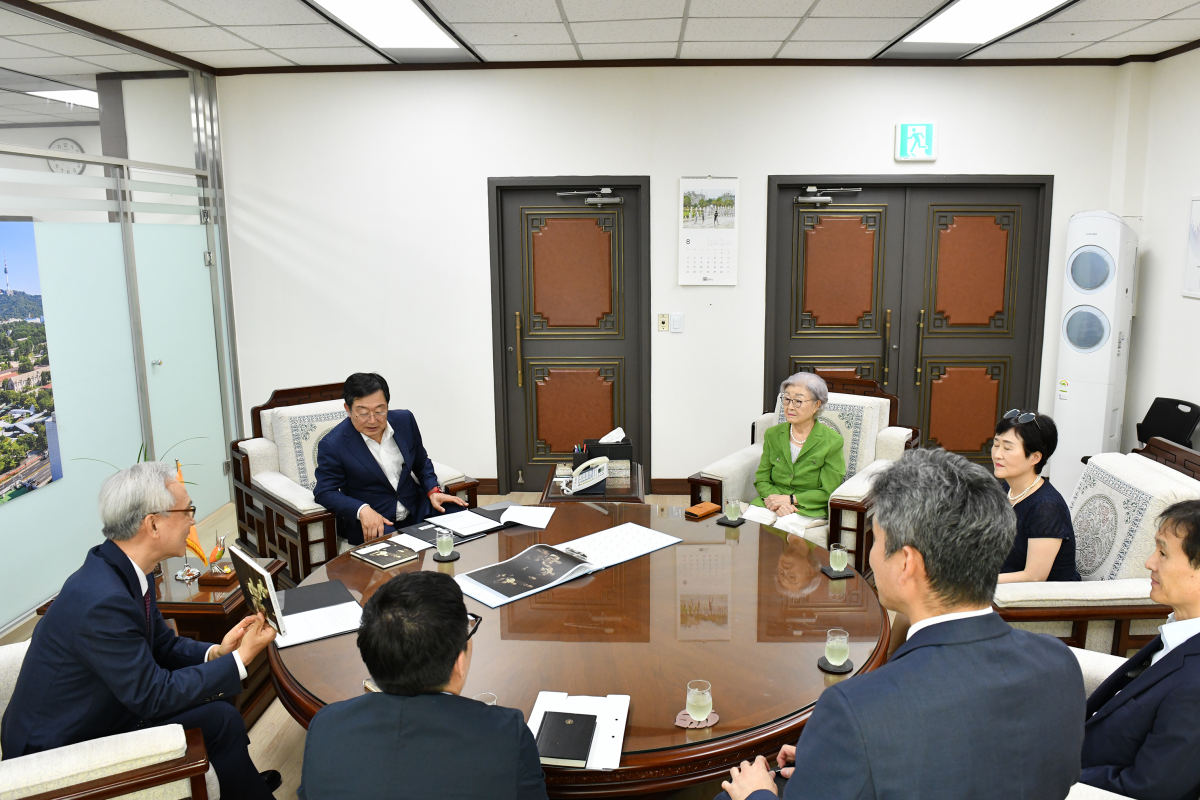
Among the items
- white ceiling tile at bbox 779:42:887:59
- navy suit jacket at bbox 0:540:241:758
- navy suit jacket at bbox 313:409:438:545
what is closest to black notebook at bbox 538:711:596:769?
navy suit jacket at bbox 0:540:241:758

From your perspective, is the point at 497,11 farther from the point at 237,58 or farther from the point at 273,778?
the point at 273,778

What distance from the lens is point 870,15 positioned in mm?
4039

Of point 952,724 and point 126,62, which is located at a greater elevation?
point 126,62

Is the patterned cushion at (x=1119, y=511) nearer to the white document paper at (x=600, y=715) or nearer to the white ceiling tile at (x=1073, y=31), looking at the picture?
the white document paper at (x=600, y=715)

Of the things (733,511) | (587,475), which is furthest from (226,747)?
(587,475)

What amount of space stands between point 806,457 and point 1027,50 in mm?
2917

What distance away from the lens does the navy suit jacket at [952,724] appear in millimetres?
1170

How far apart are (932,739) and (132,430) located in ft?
14.5

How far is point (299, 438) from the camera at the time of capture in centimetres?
409

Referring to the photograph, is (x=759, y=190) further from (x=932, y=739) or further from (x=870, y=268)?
(x=932, y=739)

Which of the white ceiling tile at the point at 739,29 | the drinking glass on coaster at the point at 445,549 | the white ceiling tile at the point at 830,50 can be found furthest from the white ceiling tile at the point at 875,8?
the drinking glass on coaster at the point at 445,549

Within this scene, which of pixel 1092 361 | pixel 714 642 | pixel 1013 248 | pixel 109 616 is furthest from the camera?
pixel 1013 248

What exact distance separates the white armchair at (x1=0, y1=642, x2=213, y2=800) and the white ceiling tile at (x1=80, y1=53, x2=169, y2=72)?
3854 mm

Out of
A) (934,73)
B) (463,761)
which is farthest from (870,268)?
(463,761)
